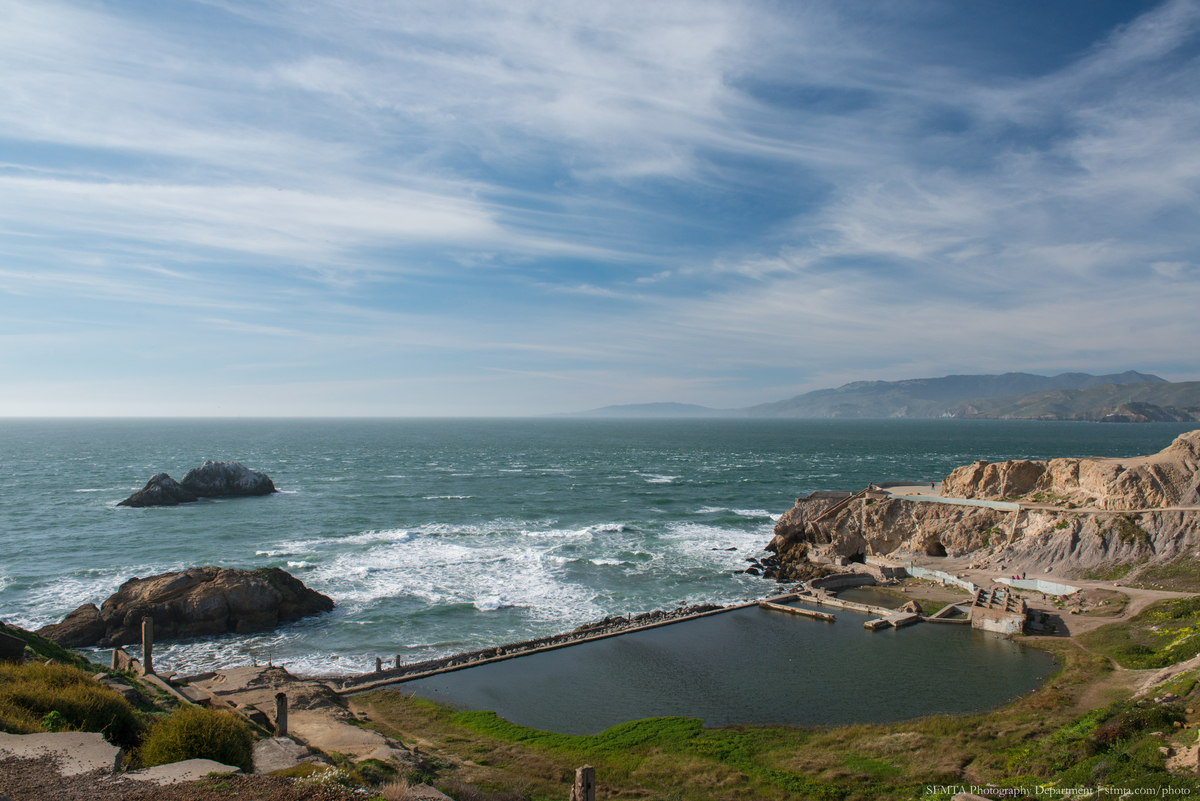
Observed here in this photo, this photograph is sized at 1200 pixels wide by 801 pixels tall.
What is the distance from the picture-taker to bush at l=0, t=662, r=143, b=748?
51.7ft

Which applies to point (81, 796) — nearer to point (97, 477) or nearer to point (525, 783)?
point (525, 783)

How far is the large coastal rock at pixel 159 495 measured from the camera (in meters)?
85.2

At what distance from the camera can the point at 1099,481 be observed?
53094 millimetres

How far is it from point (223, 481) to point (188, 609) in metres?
61.6

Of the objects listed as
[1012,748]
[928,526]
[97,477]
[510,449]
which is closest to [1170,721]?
[1012,748]

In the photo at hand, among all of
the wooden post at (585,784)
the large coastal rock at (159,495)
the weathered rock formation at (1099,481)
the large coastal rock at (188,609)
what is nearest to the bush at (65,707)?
the wooden post at (585,784)

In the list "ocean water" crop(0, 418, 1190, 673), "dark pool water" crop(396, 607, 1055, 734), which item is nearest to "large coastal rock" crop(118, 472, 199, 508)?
"ocean water" crop(0, 418, 1190, 673)

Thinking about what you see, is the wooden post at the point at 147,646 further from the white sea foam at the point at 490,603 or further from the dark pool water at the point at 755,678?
the white sea foam at the point at 490,603

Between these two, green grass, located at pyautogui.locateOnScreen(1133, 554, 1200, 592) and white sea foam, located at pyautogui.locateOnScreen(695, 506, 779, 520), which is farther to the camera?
white sea foam, located at pyautogui.locateOnScreen(695, 506, 779, 520)

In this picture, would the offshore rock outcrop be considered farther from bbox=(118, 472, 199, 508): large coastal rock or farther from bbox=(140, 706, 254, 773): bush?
bbox=(118, 472, 199, 508): large coastal rock

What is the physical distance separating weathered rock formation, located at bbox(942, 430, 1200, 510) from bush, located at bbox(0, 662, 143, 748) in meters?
63.5

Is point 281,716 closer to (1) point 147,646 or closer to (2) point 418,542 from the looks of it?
(1) point 147,646

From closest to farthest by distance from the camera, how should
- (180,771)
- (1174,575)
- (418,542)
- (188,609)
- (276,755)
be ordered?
(180,771) → (276,755) → (188,609) → (1174,575) → (418,542)

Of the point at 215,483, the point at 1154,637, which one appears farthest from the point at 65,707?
the point at 215,483
